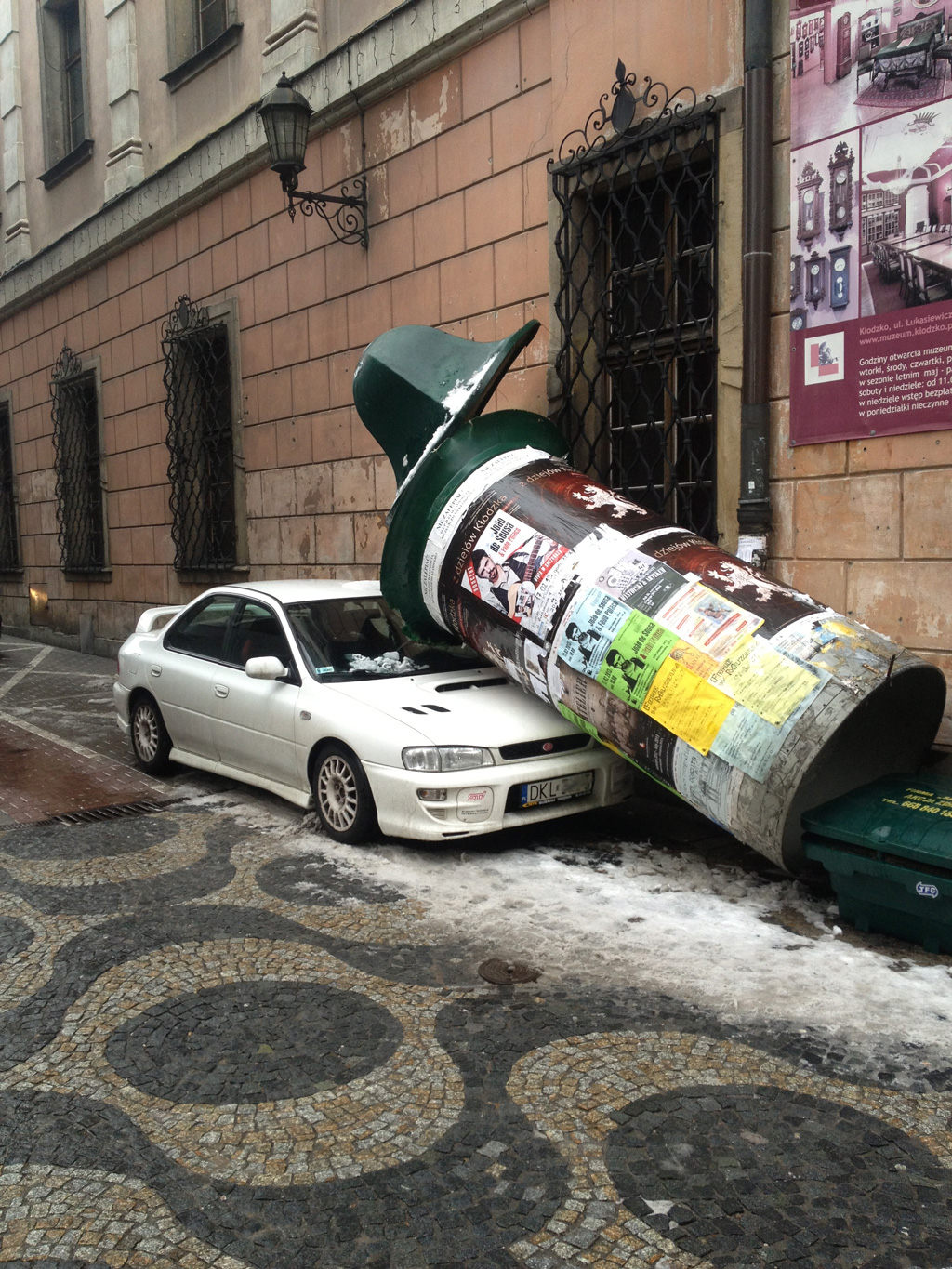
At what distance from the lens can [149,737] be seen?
307 inches

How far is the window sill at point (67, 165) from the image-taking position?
52.2 feet

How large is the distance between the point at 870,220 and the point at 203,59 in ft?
31.5

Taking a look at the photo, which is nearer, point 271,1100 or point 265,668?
point 271,1100

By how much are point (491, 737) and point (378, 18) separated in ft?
25.0

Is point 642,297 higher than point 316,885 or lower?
higher

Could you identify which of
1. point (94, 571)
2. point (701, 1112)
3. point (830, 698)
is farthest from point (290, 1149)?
point (94, 571)

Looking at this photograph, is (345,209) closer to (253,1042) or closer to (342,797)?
(342,797)

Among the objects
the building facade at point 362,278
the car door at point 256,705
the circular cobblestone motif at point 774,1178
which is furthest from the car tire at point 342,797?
the building facade at point 362,278

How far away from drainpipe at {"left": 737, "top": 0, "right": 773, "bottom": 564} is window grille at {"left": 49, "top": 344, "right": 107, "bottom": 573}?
1181 cm

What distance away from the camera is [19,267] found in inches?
719

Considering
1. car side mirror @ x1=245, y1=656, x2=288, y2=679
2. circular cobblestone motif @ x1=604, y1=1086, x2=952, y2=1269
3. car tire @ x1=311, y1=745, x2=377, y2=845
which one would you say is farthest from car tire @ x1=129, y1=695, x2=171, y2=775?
circular cobblestone motif @ x1=604, y1=1086, x2=952, y2=1269

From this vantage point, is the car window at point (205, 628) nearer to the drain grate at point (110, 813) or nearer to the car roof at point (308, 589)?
the car roof at point (308, 589)

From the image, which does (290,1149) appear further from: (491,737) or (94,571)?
(94,571)

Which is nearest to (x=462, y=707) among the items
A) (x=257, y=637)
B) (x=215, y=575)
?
(x=257, y=637)
